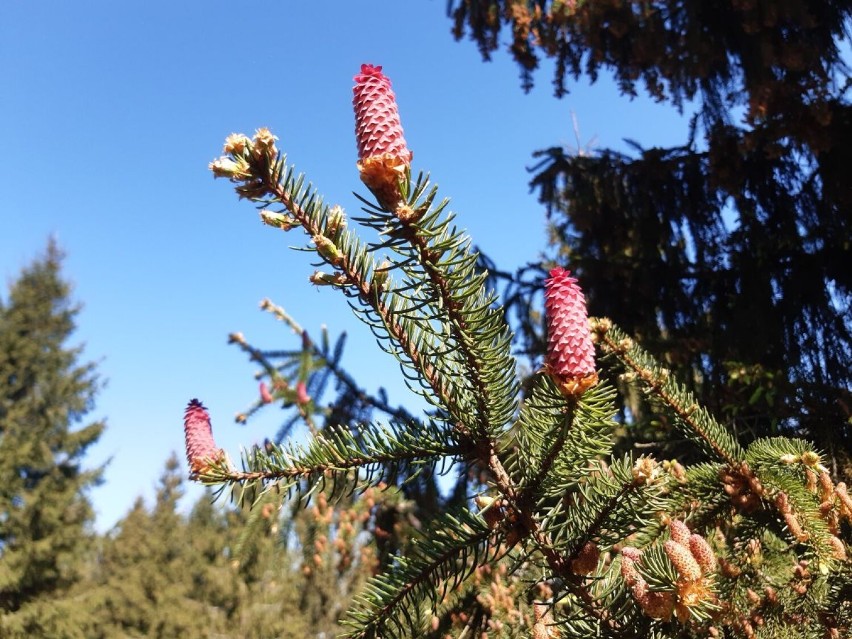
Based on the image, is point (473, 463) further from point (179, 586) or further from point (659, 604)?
point (179, 586)

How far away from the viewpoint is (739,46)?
11.9 feet

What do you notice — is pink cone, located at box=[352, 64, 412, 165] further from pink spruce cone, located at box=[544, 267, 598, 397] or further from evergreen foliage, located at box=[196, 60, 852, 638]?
pink spruce cone, located at box=[544, 267, 598, 397]

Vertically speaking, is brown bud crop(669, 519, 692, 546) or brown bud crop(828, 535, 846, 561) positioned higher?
brown bud crop(828, 535, 846, 561)

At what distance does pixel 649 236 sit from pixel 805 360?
1.30 meters

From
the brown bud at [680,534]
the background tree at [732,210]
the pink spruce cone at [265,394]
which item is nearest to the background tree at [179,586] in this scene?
the pink spruce cone at [265,394]

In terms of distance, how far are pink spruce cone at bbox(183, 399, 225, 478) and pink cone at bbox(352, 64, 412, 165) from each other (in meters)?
0.59

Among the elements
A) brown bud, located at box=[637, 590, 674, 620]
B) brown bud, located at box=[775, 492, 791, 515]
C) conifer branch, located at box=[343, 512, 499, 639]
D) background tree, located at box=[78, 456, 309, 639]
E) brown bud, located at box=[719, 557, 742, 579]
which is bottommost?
background tree, located at box=[78, 456, 309, 639]

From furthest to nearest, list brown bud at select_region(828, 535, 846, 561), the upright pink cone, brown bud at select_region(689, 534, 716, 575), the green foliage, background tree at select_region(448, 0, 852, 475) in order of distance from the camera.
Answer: the upright pink cone
background tree at select_region(448, 0, 852, 475)
brown bud at select_region(828, 535, 846, 561)
brown bud at select_region(689, 534, 716, 575)
the green foliage

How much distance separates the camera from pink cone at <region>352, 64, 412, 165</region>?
78cm

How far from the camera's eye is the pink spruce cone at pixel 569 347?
84cm

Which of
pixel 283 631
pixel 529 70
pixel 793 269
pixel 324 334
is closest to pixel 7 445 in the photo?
pixel 283 631

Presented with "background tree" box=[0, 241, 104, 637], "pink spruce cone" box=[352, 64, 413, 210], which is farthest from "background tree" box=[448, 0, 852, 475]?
"background tree" box=[0, 241, 104, 637]

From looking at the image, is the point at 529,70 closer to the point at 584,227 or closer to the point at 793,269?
the point at 584,227

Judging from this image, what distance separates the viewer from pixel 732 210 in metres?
3.65
